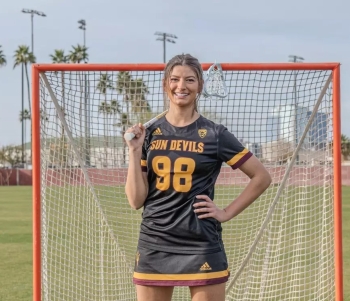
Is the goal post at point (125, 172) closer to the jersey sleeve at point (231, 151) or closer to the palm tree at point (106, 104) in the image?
the palm tree at point (106, 104)

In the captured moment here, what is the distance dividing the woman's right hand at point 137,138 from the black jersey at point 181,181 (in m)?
0.06

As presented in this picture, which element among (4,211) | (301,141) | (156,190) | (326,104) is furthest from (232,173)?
(4,211)

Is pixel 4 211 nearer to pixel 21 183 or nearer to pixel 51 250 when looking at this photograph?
pixel 51 250

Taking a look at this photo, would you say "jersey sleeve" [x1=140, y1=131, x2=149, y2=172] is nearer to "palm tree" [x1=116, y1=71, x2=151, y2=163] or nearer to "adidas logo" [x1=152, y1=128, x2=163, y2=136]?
"adidas logo" [x1=152, y1=128, x2=163, y2=136]

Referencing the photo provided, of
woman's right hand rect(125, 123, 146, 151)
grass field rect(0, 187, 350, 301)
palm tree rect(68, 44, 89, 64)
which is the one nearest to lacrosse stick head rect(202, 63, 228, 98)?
woman's right hand rect(125, 123, 146, 151)

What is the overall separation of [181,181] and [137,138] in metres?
0.28

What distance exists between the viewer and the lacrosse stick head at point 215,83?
3961mm

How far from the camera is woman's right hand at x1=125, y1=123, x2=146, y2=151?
3002mm

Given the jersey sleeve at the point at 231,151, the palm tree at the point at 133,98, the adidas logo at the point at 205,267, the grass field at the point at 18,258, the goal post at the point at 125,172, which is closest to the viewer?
the adidas logo at the point at 205,267

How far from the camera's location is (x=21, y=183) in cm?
5038

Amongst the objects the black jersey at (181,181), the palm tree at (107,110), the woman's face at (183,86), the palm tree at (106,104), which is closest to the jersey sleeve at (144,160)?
the black jersey at (181,181)

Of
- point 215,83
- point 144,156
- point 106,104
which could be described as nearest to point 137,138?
point 144,156

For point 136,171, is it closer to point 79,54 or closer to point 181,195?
point 181,195

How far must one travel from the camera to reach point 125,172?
482 centimetres
